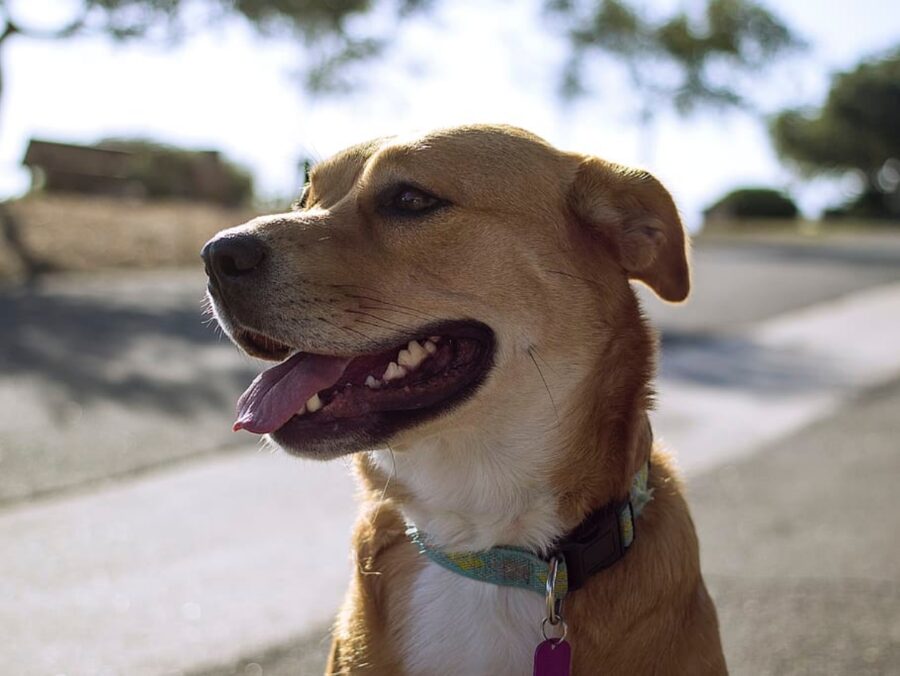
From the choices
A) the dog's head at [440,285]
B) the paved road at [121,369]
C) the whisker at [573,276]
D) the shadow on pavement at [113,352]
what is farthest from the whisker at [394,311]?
the shadow on pavement at [113,352]

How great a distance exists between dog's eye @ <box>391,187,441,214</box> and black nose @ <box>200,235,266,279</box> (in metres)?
0.42

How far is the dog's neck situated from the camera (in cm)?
258

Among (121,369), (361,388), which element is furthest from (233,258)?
(121,369)

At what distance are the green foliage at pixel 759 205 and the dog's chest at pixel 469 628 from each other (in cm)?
4066

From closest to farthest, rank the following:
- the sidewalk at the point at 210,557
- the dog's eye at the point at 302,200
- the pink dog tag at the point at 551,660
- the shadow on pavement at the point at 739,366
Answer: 1. the pink dog tag at the point at 551,660
2. the dog's eye at the point at 302,200
3. the sidewalk at the point at 210,557
4. the shadow on pavement at the point at 739,366

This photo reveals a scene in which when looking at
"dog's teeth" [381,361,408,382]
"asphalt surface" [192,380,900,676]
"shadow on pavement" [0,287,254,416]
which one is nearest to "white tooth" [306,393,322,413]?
"dog's teeth" [381,361,408,382]

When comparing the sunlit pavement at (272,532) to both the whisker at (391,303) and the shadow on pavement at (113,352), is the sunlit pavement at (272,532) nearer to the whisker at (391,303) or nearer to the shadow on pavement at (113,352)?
the shadow on pavement at (113,352)

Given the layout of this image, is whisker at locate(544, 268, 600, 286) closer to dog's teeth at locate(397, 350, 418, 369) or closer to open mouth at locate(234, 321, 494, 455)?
open mouth at locate(234, 321, 494, 455)

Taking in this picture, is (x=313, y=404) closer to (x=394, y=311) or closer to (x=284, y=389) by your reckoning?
(x=284, y=389)

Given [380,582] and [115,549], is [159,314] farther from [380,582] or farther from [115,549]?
[380,582]

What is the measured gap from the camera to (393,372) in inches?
103

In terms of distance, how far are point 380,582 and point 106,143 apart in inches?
857

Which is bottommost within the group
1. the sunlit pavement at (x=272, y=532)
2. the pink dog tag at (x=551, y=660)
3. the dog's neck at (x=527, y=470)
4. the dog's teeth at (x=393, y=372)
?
the sunlit pavement at (x=272, y=532)

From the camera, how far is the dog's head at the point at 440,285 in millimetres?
2486
